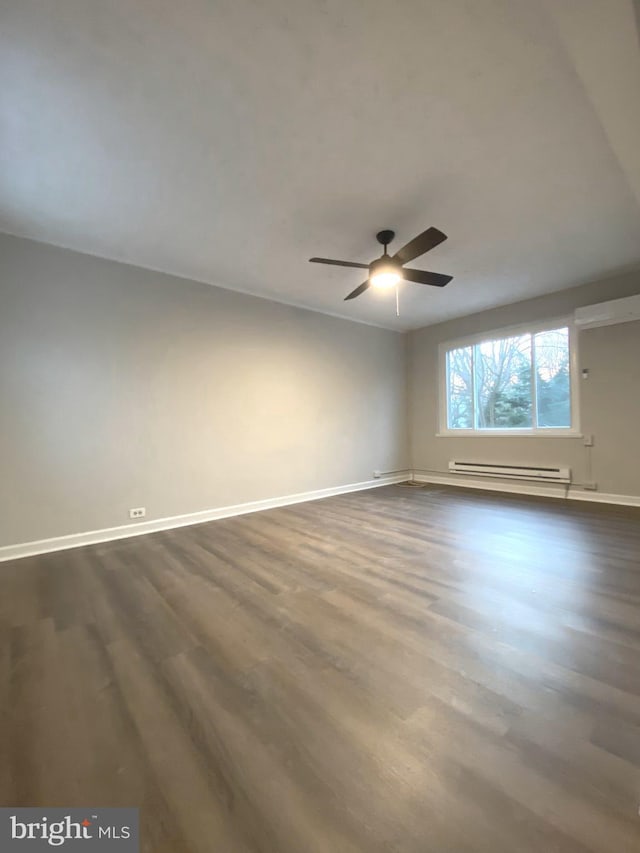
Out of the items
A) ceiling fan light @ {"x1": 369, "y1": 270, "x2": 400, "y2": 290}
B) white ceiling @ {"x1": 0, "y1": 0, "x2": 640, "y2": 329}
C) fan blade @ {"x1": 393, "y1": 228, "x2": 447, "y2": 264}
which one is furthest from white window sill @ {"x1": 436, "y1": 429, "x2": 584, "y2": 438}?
fan blade @ {"x1": 393, "y1": 228, "x2": 447, "y2": 264}

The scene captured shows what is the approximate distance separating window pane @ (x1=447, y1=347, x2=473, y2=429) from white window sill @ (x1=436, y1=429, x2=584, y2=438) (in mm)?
123

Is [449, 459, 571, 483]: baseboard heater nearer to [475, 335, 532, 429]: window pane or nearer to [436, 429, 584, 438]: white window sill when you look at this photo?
[436, 429, 584, 438]: white window sill

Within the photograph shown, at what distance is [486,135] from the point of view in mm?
2059

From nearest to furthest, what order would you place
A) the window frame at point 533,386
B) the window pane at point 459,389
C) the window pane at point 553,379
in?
the window frame at point 533,386, the window pane at point 553,379, the window pane at point 459,389

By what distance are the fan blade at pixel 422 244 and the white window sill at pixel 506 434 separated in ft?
11.3

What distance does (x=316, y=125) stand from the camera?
1970 mm

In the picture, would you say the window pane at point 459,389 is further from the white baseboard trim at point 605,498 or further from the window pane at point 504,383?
the white baseboard trim at point 605,498

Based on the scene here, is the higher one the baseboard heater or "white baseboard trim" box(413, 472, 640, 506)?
the baseboard heater

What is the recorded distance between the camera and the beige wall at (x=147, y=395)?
300 cm

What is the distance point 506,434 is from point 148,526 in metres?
4.93

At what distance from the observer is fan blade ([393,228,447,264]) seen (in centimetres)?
237

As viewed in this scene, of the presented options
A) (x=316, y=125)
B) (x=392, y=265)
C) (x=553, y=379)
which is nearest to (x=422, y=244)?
(x=392, y=265)

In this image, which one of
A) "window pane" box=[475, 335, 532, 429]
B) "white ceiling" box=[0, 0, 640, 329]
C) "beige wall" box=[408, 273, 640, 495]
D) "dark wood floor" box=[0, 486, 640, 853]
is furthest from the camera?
"window pane" box=[475, 335, 532, 429]

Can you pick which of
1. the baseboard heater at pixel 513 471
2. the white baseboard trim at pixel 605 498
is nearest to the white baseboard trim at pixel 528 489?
the white baseboard trim at pixel 605 498
